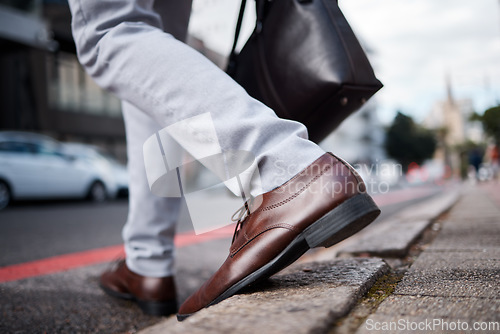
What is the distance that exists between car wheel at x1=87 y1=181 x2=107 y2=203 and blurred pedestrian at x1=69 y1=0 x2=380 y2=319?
8669 mm

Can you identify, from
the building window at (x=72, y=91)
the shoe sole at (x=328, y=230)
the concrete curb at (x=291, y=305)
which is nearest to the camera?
the concrete curb at (x=291, y=305)

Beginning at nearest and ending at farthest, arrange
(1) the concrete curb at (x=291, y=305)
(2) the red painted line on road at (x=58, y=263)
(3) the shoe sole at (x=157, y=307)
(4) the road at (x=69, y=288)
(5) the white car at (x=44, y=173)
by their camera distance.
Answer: (1) the concrete curb at (x=291, y=305) → (4) the road at (x=69, y=288) → (3) the shoe sole at (x=157, y=307) → (2) the red painted line on road at (x=58, y=263) → (5) the white car at (x=44, y=173)

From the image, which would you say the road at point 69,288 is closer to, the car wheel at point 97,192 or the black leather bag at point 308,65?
the black leather bag at point 308,65

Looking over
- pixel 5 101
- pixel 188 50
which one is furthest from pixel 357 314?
pixel 5 101

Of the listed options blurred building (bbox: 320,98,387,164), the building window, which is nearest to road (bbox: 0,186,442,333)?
the building window

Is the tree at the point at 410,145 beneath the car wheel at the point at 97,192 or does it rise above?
beneath

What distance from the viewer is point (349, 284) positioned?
35.7 inches

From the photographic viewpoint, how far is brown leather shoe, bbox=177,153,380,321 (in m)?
0.88

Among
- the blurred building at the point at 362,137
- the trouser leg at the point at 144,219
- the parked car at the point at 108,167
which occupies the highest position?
the trouser leg at the point at 144,219

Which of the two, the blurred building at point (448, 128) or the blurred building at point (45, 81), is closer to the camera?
the blurred building at point (45, 81)

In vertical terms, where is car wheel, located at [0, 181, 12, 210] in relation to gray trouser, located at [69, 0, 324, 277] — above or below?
below

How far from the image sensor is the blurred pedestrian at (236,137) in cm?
89

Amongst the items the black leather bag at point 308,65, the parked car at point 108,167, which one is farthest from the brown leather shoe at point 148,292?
the parked car at point 108,167

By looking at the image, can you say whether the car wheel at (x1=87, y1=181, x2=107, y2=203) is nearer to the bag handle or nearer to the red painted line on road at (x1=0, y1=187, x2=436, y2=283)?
the red painted line on road at (x1=0, y1=187, x2=436, y2=283)
